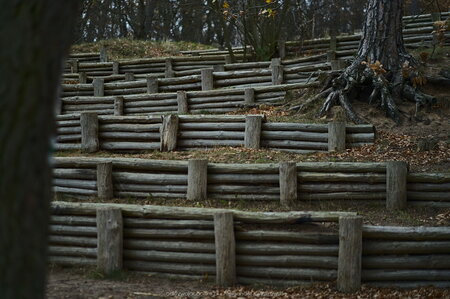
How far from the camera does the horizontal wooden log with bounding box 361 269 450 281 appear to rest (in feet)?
22.6

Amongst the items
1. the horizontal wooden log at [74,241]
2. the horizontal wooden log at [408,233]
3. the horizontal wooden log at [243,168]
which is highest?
the horizontal wooden log at [243,168]

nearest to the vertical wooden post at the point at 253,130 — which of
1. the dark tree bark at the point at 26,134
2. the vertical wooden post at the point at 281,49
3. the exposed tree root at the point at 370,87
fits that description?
the exposed tree root at the point at 370,87

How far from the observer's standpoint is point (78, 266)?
764 centimetres

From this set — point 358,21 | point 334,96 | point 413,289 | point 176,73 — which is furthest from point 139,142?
point 358,21

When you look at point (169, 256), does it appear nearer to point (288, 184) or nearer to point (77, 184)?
Answer: point (288, 184)

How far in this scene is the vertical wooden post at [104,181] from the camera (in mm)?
8899

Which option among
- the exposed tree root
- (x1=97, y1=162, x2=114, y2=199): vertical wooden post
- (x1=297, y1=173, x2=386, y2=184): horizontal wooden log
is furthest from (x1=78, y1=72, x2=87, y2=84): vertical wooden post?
(x1=297, y1=173, x2=386, y2=184): horizontal wooden log

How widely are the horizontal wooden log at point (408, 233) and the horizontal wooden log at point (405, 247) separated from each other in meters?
0.05

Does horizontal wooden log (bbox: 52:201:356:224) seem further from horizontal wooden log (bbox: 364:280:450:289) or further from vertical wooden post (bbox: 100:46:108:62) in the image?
vertical wooden post (bbox: 100:46:108:62)

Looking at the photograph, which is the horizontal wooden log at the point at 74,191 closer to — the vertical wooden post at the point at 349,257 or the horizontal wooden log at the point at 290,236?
the horizontal wooden log at the point at 290,236

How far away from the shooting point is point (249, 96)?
12953 mm

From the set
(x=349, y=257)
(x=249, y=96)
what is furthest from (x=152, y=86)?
(x=349, y=257)

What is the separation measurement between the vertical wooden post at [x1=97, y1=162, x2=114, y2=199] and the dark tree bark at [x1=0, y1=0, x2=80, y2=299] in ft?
21.7

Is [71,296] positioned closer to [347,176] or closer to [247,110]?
[347,176]
